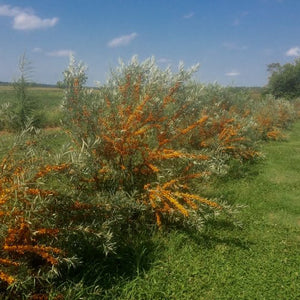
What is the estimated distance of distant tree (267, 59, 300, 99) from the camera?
136ft

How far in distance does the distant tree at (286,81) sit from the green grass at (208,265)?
1609 inches

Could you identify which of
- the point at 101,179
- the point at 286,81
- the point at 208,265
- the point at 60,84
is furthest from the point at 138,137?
the point at 286,81

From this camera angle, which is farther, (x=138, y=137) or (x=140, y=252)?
(x=138, y=137)

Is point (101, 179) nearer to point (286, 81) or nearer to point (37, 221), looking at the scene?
point (37, 221)

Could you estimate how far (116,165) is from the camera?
199 inches

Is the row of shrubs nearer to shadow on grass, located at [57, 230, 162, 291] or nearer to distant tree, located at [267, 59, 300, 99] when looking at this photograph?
shadow on grass, located at [57, 230, 162, 291]

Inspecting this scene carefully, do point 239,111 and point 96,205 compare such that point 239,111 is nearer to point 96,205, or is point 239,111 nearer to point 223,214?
point 223,214

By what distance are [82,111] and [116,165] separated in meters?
1.17

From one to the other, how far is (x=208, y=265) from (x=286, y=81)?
145ft

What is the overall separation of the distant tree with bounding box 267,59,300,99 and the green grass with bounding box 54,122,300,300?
134ft

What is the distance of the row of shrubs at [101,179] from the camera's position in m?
3.14

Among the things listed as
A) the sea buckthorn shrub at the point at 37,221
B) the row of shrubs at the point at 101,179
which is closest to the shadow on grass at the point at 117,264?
the row of shrubs at the point at 101,179

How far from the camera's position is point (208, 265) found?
425cm

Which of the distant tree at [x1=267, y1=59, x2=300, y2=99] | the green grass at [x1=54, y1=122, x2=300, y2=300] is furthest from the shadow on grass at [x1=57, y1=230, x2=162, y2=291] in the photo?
the distant tree at [x1=267, y1=59, x2=300, y2=99]
